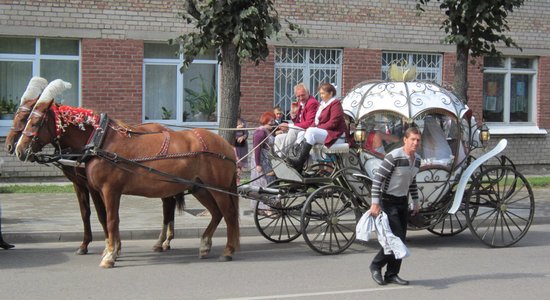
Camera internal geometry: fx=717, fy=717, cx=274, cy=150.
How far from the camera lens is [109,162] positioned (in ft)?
28.0

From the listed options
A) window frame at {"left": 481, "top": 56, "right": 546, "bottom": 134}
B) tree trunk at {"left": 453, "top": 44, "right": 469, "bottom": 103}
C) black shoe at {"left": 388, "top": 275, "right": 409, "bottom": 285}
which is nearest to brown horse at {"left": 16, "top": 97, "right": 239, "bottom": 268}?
black shoe at {"left": 388, "top": 275, "right": 409, "bottom": 285}

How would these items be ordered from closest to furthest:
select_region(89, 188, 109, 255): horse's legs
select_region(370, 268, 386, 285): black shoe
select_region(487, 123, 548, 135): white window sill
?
select_region(370, 268, 386, 285): black shoe → select_region(89, 188, 109, 255): horse's legs → select_region(487, 123, 548, 135): white window sill

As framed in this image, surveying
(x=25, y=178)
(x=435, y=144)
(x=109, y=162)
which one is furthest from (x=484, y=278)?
(x=25, y=178)

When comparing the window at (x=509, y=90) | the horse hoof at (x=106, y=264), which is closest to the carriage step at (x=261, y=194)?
the horse hoof at (x=106, y=264)

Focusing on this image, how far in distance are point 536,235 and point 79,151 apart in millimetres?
7243

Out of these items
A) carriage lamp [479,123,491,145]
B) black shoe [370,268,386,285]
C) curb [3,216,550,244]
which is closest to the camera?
black shoe [370,268,386,285]

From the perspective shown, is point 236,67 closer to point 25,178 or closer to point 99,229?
point 99,229

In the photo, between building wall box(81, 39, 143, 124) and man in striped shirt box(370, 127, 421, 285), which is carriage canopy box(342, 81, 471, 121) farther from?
building wall box(81, 39, 143, 124)

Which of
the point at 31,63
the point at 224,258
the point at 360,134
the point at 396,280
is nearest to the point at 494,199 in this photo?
the point at 360,134

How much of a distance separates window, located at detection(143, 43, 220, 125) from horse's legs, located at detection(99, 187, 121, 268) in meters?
8.58

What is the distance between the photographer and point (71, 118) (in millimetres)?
8641

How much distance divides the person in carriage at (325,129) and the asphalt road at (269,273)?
1.38 metres

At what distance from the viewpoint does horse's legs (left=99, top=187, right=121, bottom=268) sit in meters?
8.47

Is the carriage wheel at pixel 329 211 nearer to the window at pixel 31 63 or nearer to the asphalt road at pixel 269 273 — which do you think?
the asphalt road at pixel 269 273
